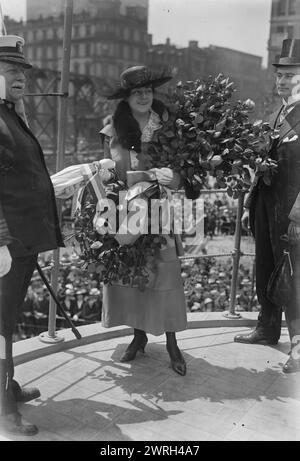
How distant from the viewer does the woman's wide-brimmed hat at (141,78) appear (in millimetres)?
3104

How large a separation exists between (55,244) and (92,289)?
7596mm

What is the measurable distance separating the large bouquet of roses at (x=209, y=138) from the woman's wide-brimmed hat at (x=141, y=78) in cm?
11

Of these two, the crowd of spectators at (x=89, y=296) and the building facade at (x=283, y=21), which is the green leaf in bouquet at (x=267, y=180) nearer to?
the building facade at (x=283, y=21)

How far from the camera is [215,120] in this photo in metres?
3.17

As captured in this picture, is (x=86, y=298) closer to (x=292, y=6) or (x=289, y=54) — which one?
(x=289, y=54)

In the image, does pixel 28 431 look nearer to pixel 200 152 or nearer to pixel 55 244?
pixel 55 244

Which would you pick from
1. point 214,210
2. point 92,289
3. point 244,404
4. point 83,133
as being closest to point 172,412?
point 244,404

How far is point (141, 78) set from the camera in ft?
10.2

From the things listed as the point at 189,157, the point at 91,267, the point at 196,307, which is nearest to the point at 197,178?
the point at 189,157

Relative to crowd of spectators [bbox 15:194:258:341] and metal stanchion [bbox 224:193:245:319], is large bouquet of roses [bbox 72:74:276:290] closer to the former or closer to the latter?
metal stanchion [bbox 224:193:245:319]

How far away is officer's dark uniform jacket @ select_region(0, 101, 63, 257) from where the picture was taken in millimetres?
2496

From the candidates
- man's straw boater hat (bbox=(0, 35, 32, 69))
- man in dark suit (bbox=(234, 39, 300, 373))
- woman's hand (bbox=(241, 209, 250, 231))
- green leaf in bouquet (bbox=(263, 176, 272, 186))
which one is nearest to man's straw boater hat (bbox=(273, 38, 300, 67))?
man in dark suit (bbox=(234, 39, 300, 373))

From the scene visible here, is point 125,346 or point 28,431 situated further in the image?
point 125,346

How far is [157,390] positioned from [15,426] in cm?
92
